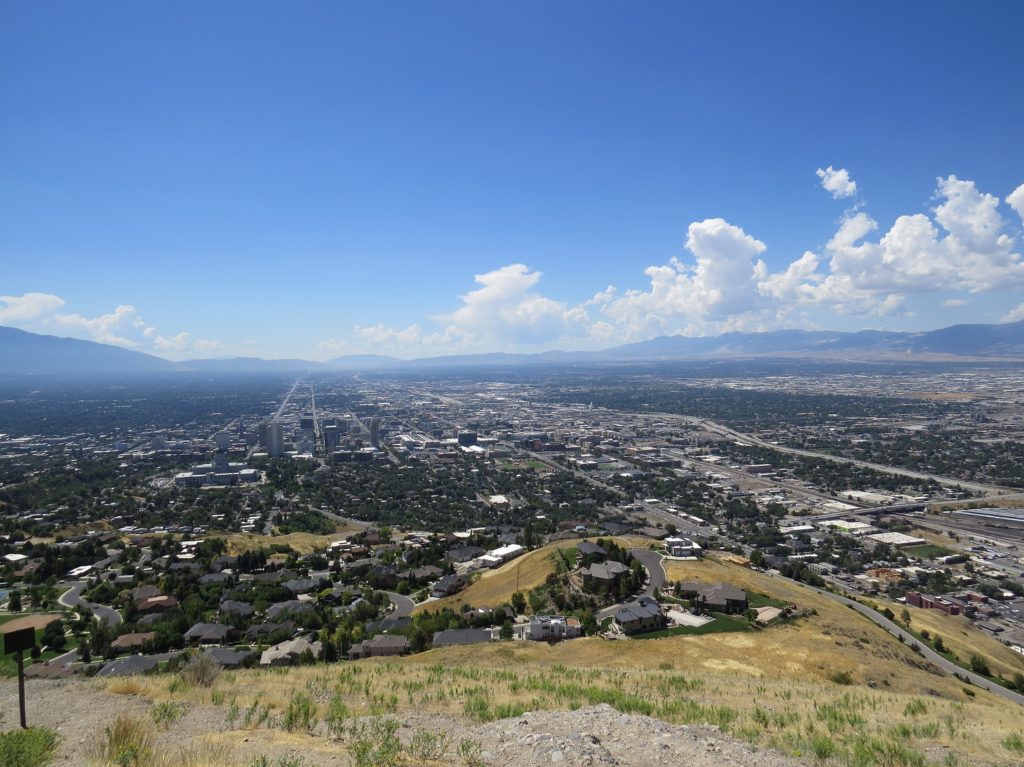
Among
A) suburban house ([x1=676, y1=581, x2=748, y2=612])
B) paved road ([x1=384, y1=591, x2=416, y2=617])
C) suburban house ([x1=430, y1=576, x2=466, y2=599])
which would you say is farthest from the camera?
suburban house ([x1=430, y1=576, x2=466, y2=599])

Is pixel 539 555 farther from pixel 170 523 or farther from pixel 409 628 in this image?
pixel 170 523

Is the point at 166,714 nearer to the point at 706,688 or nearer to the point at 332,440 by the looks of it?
the point at 706,688

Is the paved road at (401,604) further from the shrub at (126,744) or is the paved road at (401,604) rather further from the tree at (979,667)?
the tree at (979,667)

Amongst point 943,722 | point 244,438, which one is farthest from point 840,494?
point 244,438

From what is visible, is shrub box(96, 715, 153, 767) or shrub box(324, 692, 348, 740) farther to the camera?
shrub box(324, 692, 348, 740)

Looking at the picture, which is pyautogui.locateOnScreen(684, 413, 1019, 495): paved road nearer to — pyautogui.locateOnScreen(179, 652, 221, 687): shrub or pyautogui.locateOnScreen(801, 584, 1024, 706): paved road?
pyautogui.locateOnScreen(801, 584, 1024, 706): paved road

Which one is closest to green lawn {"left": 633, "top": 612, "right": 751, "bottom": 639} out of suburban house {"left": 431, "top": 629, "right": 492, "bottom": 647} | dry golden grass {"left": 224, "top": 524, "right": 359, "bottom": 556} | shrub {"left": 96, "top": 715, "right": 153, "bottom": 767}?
suburban house {"left": 431, "top": 629, "right": 492, "bottom": 647}
